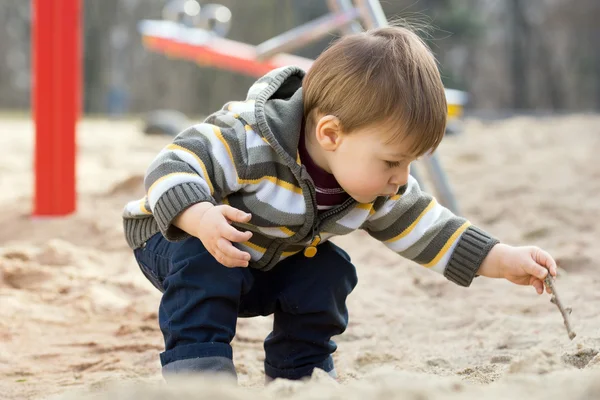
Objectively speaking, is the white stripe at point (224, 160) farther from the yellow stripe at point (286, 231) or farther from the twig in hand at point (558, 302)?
the twig in hand at point (558, 302)

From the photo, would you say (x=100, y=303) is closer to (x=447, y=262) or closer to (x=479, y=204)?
(x=447, y=262)

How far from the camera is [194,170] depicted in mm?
1351

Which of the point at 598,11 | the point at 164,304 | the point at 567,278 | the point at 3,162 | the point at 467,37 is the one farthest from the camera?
the point at 598,11

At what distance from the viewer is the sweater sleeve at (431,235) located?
1511 millimetres

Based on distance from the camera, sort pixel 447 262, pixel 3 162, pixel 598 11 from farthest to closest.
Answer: pixel 598 11
pixel 3 162
pixel 447 262

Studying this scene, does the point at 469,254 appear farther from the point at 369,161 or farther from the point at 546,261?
the point at 369,161

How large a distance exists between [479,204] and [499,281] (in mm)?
916

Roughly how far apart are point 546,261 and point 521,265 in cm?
4

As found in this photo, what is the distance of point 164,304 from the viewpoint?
1.36 meters

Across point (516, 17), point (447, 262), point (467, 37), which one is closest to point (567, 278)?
point (447, 262)

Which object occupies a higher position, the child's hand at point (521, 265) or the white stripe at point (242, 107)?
the white stripe at point (242, 107)

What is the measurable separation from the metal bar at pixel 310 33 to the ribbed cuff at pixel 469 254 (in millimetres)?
1530

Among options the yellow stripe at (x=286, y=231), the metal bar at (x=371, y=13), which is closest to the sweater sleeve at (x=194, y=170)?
the yellow stripe at (x=286, y=231)

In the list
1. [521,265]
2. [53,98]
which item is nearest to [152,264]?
[521,265]
